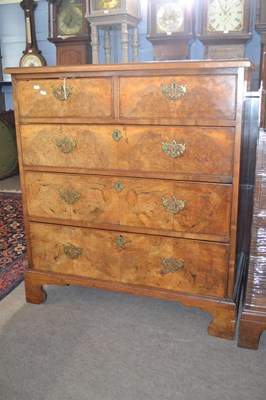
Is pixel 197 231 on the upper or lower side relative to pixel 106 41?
lower

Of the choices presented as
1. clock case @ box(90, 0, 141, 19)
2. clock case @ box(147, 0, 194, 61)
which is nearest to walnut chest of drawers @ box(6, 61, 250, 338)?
clock case @ box(90, 0, 141, 19)

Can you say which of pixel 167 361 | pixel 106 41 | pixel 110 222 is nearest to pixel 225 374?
pixel 167 361

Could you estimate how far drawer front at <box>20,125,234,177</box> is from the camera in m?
1.78

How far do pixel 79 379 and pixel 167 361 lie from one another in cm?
40

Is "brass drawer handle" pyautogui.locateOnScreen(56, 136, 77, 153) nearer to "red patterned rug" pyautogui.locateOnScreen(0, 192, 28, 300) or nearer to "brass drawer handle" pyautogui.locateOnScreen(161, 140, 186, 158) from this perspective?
"brass drawer handle" pyautogui.locateOnScreen(161, 140, 186, 158)

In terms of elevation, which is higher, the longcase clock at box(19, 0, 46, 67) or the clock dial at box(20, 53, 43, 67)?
the longcase clock at box(19, 0, 46, 67)

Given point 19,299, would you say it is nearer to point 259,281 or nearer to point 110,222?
point 110,222

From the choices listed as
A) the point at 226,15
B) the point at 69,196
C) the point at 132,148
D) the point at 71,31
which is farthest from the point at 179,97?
the point at 71,31

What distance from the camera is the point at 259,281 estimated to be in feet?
6.02

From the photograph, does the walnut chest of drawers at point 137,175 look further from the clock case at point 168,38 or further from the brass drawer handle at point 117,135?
the clock case at point 168,38

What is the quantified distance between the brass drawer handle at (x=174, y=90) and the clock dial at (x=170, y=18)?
2.16 metres

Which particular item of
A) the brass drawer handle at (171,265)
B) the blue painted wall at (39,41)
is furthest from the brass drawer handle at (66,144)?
the blue painted wall at (39,41)

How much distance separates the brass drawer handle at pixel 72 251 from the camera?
2.17 metres

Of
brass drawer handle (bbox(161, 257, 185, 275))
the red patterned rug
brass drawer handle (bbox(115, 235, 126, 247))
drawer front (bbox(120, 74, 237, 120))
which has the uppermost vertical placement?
drawer front (bbox(120, 74, 237, 120))
